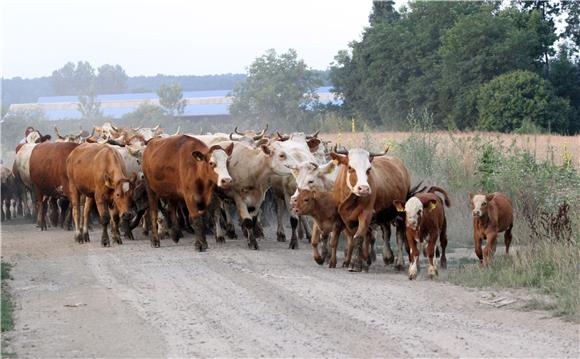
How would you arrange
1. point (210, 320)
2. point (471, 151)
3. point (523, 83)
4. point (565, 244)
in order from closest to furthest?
point (210, 320) < point (565, 244) < point (471, 151) < point (523, 83)

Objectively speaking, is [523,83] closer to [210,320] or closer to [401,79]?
[401,79]

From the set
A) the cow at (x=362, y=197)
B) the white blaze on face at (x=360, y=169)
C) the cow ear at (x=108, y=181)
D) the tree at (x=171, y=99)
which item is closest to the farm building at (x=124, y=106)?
the tree at (x=171, y=99)

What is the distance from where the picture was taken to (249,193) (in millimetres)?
19516

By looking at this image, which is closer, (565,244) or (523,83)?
(565,244)

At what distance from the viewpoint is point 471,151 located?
2509 cm

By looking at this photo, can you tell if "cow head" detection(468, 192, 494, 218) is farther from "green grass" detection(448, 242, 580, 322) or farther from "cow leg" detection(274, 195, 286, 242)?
"cow leg" detection(274, 195, 286, 242)

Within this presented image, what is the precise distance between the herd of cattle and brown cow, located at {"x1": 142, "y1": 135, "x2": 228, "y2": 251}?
0.07 ft

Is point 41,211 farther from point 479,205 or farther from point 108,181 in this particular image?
point 479,205

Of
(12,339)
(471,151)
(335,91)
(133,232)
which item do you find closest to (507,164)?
(471,151)

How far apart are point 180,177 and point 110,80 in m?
122

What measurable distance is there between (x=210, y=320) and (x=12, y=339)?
201 cm

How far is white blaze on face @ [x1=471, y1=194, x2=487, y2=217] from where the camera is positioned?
614 inches

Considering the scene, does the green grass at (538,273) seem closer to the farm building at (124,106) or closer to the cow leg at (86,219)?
the cow leg at (86,219)

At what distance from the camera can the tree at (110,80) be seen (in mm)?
134413
